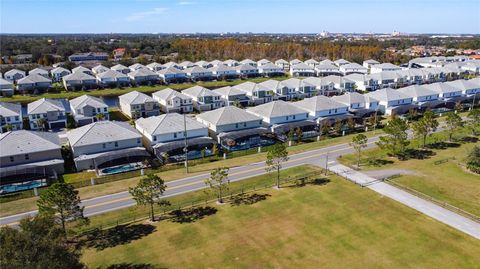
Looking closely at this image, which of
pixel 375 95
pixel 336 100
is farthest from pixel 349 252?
pixel 375 95

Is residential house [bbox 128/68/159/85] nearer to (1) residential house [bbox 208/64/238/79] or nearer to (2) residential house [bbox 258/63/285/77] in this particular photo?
(1) residential house [bbox 208/64/238/79]

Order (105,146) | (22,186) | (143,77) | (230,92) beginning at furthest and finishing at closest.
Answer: (143,77), (230,92), (105,146), (22,186)

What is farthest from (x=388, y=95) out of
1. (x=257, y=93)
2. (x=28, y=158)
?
(x=28, y=158)

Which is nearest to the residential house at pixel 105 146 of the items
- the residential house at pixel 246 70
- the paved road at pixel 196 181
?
the paved road at pixel 196 181

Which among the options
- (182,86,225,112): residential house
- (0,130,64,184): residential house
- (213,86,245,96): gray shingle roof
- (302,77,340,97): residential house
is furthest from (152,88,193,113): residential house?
(302,77,340,97): residential house

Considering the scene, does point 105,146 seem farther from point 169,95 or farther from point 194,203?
point 169,95
